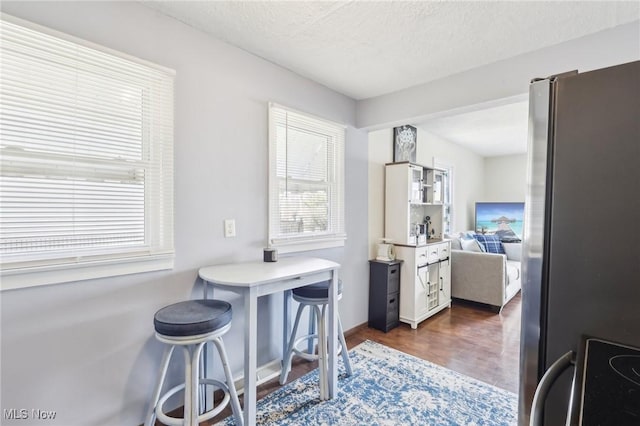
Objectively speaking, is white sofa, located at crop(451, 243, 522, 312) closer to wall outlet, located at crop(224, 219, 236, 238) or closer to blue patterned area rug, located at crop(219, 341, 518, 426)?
blue patterned area rug, located at crop(219, 341, 518, 426)

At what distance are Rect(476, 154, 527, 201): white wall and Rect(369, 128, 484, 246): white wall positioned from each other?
16cm

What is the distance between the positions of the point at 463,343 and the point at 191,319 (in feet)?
8.30

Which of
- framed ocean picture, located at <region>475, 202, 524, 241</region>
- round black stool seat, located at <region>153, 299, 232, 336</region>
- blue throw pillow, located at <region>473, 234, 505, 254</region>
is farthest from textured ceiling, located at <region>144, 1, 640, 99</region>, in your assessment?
framed ocean picture, located at <region>475, 202, 524, 241</region>

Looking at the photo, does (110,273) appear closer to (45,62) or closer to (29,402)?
(29,402)

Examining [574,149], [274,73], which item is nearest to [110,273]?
[274,73]

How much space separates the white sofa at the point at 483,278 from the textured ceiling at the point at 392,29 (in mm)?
2440

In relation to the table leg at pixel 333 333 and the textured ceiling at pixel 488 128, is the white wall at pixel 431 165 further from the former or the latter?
the table leg at pixel 333 333

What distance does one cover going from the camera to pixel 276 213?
93.7 inches

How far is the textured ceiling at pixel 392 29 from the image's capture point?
1672 millimetres

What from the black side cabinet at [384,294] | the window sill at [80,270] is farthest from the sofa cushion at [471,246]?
the window sill at [80,270]

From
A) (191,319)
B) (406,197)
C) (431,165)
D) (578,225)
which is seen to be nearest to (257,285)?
(191,319)

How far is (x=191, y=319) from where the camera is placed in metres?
1.44

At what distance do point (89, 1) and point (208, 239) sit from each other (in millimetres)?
1365

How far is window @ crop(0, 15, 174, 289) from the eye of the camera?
1.34 meters
